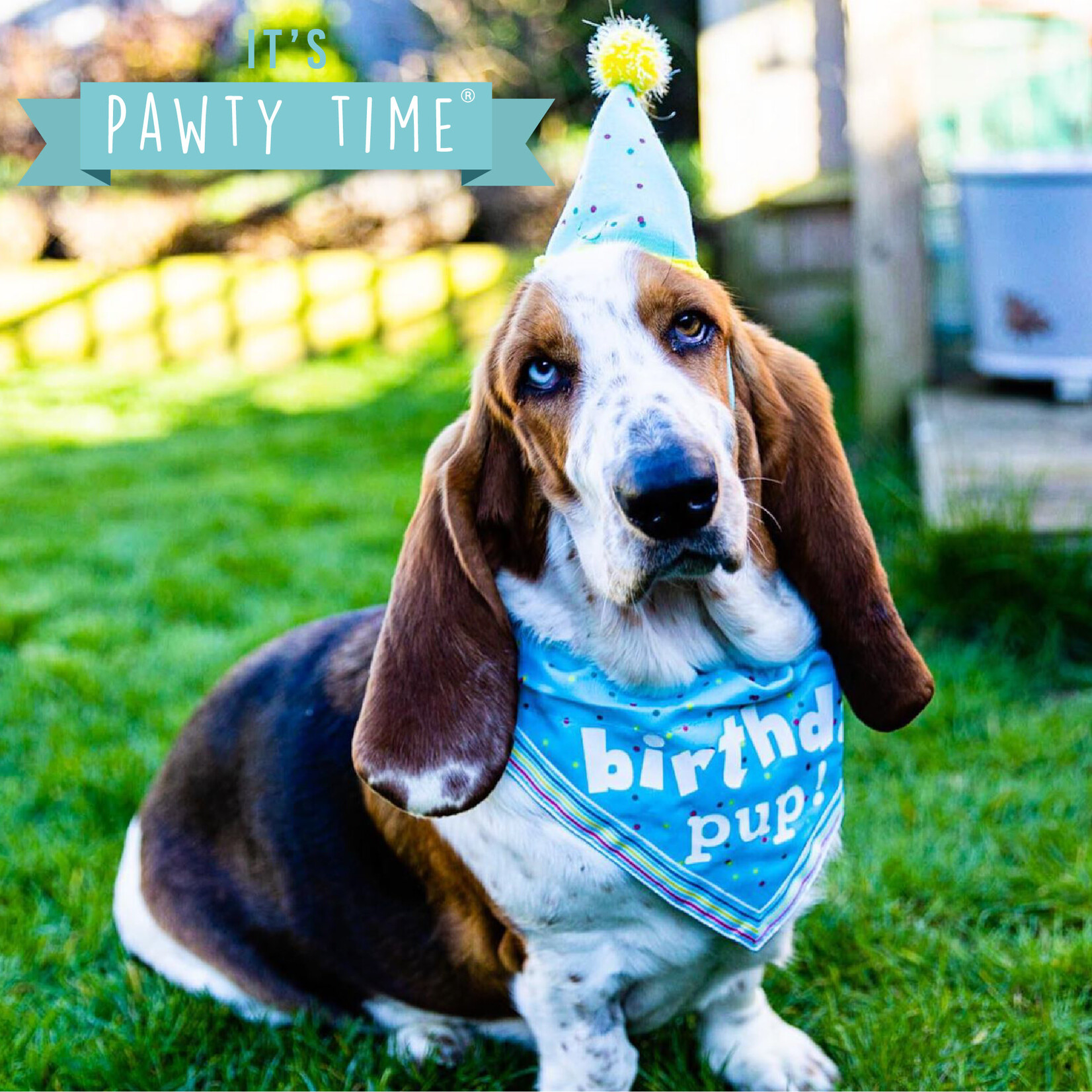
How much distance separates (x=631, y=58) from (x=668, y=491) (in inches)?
33.8

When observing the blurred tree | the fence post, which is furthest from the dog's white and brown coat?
the blurred tree

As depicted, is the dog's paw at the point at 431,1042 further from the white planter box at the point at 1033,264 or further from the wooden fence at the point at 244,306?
the wooden fence at the point at 244,306

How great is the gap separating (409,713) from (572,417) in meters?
0.57

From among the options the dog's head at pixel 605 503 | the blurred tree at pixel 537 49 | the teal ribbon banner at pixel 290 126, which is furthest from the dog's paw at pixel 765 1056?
the blurred tree at pixel 537 49

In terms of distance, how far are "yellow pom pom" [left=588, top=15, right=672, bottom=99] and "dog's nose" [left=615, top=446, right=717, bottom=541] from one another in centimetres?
78

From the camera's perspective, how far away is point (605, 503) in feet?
6.65

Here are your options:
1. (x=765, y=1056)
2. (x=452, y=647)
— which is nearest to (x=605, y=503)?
(x=452, y=647)

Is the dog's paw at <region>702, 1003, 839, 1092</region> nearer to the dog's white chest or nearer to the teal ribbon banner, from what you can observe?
the dog's white chest

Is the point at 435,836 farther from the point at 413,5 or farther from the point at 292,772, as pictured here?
the point at 413,5

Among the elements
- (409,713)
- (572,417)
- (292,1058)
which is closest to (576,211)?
(572,417)

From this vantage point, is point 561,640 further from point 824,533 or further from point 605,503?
point 824,533

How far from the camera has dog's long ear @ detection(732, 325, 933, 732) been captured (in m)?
2.35

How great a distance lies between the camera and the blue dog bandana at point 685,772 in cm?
226

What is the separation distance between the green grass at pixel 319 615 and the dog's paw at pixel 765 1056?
7 cm
